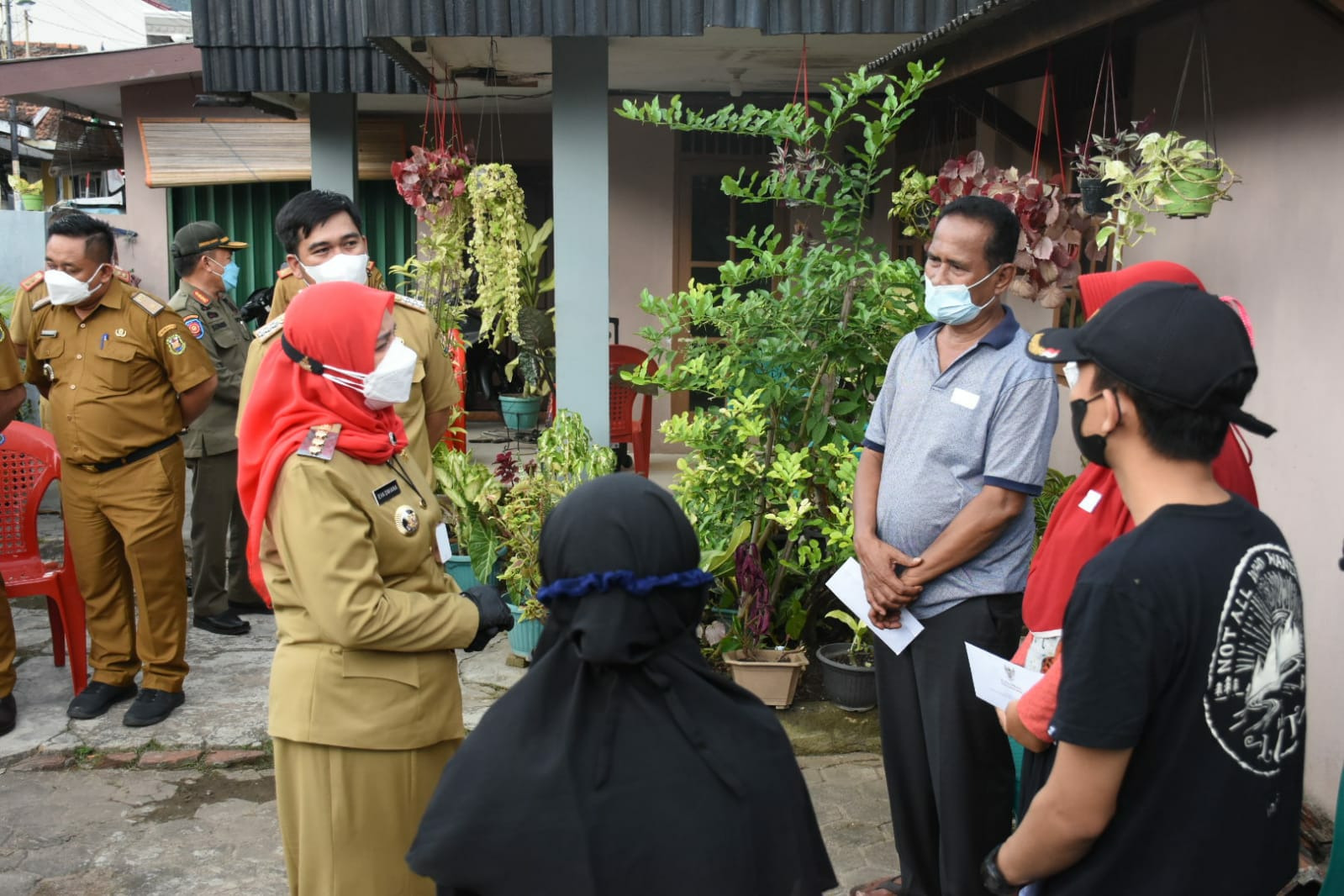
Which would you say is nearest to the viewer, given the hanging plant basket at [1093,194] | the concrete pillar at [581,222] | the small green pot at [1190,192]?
the small green pot at [1190,192]

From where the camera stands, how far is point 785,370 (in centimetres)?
465

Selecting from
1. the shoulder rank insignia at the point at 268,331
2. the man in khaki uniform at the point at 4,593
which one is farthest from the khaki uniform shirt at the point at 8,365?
the shoulder rank insignia at the point at 268,331

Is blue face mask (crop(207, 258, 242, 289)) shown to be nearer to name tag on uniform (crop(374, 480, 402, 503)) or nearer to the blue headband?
name tag on uniform (crop(374, 480, 402, 503))

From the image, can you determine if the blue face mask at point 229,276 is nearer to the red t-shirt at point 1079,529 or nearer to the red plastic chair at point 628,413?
the red plastic chair at point 628,413

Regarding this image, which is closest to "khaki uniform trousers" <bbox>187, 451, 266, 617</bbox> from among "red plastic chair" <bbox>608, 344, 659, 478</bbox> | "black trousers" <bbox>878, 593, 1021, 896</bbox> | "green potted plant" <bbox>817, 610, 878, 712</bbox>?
"red plastic chair" <bbox>608, 344, 659, 478</bbox>

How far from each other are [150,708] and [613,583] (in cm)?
384

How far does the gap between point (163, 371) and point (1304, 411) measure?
14.1 ft

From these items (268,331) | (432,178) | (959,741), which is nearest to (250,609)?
(432,178)

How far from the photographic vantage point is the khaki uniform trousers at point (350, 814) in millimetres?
2482

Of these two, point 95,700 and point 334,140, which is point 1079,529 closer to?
point 95,700

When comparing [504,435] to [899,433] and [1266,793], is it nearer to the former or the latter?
[899,433]

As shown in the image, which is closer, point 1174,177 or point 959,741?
point 959,741

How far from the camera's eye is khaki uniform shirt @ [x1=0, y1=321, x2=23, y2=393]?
14.8ft

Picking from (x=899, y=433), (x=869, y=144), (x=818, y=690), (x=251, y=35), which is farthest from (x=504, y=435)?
(x=899, y=433)
